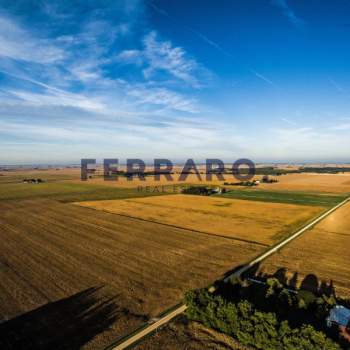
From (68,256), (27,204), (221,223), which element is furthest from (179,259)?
(27,204)

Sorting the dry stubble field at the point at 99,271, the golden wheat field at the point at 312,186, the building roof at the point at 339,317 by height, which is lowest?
the dry stubble field at the point at 99,271

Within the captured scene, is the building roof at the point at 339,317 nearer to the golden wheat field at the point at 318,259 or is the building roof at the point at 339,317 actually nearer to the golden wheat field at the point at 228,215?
the golden wheat field at the point at 318,259

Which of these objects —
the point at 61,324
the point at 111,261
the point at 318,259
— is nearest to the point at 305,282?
the point at 318,259

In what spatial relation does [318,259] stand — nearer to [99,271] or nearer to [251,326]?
[251,326]

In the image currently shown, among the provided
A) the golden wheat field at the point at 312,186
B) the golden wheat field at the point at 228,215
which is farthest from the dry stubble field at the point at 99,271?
the golden wheat field at the point at 312,186

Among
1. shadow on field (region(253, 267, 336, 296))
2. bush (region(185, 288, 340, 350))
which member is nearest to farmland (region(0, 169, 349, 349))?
bush (region(185, 288, 340, 350))
